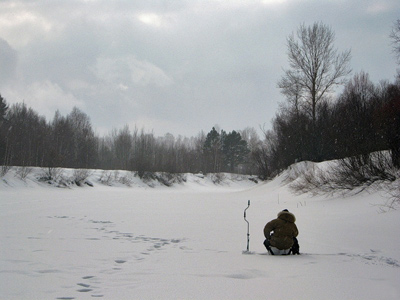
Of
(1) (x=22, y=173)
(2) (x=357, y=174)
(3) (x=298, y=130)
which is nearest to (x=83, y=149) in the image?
(1) (x=22, y=173)

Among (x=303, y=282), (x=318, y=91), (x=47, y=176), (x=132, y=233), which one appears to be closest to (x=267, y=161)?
(x=318, y=91)

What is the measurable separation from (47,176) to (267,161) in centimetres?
2201

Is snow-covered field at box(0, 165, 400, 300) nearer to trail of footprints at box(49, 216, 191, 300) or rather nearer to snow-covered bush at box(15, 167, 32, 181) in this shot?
trail of footprints at box(49, 216, 191, 300)

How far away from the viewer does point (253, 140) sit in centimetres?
10325

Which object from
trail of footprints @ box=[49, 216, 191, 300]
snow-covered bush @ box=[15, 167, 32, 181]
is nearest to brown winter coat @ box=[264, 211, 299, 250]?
trail of footprints @ box=[49, 216, 191, 300]

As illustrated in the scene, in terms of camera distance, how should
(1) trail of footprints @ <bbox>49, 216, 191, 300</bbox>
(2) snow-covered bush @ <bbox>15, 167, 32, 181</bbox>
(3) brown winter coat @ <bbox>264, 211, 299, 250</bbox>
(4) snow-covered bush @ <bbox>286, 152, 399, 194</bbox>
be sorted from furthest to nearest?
(2) snow-covered bush @ <bbox>15, 167, 32, 181</bbox> → (4) snow-covered bush @ <bbox>286, 152, 399, 194</bbox> → (3) brown winter coat @ <bbox>264, 211, 299, 250</bbox> → (1) trail of footprints @ <bbox>49, 216, 191, 300</bbox>

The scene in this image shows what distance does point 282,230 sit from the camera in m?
5.86

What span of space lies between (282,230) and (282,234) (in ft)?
0.35

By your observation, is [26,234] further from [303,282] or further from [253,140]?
[253,140]

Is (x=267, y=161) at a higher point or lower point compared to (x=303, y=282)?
higher

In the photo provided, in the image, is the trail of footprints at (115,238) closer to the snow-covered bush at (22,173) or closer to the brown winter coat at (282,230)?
the brown winter coat at (282,230)

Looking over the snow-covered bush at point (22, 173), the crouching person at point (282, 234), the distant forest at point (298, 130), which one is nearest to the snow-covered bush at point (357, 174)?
the distant forest at point (298, 130)

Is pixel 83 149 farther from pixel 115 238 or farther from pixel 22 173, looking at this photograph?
pixel 115 238

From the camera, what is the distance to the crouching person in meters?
5.88
